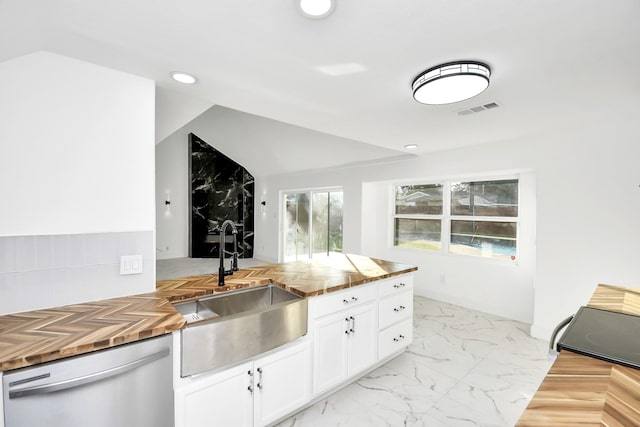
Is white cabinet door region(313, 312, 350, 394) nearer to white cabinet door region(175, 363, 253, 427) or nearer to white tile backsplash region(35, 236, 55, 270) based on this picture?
white cabinet door region(175, 363, 253, 427)

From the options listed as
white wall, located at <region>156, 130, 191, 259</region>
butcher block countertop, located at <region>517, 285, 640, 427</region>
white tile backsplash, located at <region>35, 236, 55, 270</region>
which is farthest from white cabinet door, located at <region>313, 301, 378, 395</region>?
white wall, located at <region>156, 130, 191, 259</region>

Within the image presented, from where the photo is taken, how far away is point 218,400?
1.47m

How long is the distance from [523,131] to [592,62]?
60.9 inches

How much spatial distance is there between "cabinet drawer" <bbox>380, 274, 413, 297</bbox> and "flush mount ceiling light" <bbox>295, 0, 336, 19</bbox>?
1922mm

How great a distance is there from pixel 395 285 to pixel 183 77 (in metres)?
2.25

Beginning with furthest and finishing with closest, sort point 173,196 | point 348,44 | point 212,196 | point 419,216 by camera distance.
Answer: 1. point 212,196
2. point 173,196
3. point 419,216
4. point 348,44

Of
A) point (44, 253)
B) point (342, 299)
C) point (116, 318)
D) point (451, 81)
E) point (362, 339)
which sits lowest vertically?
point (362, 339)

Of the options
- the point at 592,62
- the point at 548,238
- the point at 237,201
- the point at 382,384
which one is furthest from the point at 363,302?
the point at 237,201

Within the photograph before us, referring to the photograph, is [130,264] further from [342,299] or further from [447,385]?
[447,385]

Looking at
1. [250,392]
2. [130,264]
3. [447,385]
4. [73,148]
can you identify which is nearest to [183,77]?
[73,148]

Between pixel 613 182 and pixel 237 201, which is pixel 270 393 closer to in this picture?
pixel 613 182

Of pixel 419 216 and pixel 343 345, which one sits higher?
pixel 419 216

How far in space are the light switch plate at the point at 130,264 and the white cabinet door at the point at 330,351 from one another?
119 centimetres

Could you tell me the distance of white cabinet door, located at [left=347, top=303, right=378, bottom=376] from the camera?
2146 millimetres
